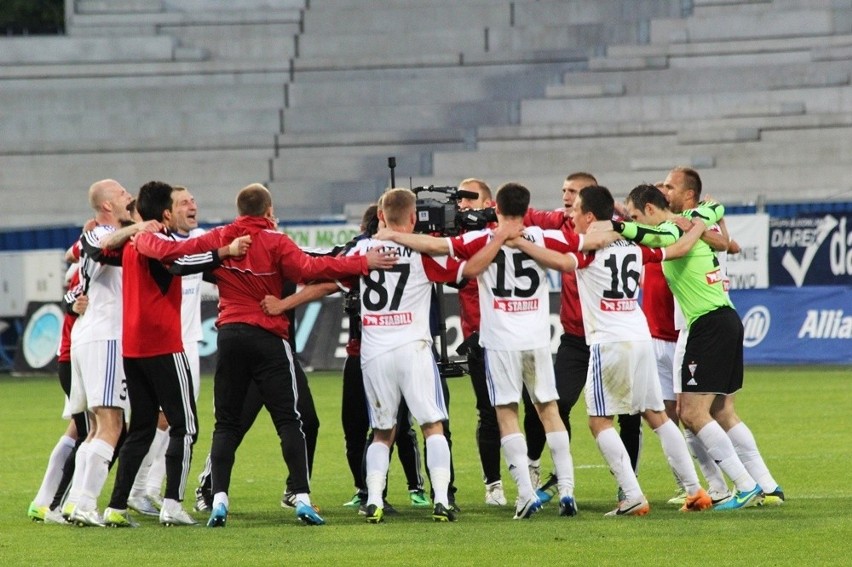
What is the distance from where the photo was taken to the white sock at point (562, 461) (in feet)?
34.3

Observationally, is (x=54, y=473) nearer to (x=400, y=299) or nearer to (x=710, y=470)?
(x=400, y=299)

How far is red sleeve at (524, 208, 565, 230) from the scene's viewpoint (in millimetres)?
11898

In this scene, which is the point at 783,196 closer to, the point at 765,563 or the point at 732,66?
the point at 732,66

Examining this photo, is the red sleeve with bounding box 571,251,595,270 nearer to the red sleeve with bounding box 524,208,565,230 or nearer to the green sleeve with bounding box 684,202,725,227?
the green sleeve with bounding box 684,202,725,227

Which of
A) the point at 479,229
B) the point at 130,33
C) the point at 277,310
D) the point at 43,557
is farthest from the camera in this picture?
the point at 130,33

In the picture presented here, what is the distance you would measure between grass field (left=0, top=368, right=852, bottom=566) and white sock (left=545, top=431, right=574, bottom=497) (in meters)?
0.22

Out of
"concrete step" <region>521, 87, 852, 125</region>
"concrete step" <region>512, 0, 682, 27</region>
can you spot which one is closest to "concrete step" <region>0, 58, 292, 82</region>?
"concrete step" <region>512, 0, 682, 27</region>

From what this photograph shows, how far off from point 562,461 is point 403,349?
129 cm

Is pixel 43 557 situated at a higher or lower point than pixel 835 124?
lower

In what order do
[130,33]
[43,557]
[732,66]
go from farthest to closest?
[130,33] < [732,66] < [43,557]

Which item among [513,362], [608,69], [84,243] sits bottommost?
[513,362]

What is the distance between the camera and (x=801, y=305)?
23.7 meters

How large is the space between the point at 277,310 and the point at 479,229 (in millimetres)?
1623

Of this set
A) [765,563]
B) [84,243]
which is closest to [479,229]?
[84,243]
